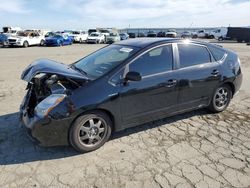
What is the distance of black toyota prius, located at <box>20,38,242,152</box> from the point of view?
10.8 feet

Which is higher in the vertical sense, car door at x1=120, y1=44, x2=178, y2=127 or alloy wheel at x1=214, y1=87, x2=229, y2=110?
car door at x1=120, y1=44, x2=178, y2=127

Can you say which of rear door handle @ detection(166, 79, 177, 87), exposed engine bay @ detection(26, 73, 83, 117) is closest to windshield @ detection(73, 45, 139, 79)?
exposed engine bay @ detection(26, 73, 83, 117)

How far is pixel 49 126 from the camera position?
3.23 meters

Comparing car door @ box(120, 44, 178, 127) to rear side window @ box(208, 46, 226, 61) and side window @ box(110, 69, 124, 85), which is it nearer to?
side window @ box(110, 69, 124, 85)

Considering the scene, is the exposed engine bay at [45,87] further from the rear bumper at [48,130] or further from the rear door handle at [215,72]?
the rear door handle at [215,72]

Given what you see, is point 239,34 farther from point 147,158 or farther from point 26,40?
point 147,158

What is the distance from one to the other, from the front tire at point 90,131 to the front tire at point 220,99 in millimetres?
2436

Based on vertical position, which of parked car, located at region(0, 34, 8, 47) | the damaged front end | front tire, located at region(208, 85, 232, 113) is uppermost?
the damaged front end

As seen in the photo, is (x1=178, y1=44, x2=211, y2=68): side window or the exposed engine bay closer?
the exposed engine bay

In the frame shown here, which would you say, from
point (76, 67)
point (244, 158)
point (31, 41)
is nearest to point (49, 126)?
point (76, 67)

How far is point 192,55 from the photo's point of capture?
14.5 feet

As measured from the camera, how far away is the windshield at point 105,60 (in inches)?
148

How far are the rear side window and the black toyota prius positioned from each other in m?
0.03

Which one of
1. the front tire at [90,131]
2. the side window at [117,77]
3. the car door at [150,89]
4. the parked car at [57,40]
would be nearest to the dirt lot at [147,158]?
the front tire at [90,131]
